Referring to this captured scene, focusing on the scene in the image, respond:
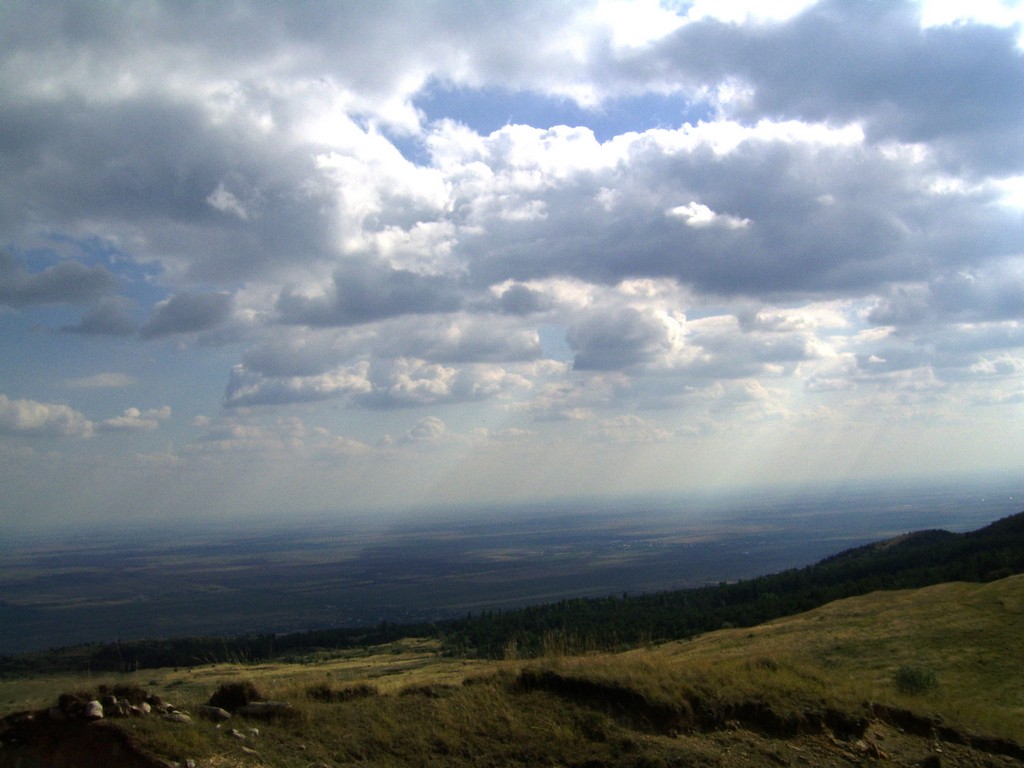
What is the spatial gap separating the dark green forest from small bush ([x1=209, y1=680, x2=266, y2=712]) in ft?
65.8

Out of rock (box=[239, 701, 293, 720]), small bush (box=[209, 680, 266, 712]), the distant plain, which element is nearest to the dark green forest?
the distant plain

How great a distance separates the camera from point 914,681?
1549 centimetres

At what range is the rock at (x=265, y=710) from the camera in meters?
9.81

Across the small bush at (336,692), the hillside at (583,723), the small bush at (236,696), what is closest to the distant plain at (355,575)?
the small bush at (336,692)

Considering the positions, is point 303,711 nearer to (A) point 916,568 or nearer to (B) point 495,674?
(B) point 495,674

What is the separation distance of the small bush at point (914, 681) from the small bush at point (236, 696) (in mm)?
13084

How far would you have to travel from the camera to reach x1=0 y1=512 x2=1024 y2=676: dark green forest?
3828 cm

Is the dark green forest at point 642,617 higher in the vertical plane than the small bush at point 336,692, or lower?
lower

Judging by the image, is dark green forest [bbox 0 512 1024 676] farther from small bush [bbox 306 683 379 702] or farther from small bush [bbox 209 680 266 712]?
small bush [bbox 209 680 266 712]

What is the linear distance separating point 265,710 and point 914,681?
13492 mm

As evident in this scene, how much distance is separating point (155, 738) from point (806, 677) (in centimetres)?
1091

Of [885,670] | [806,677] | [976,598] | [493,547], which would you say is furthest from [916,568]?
[493,547]

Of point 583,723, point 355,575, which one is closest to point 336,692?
point 583,723

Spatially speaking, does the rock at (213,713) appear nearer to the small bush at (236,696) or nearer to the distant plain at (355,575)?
the small bush at (236,696)
